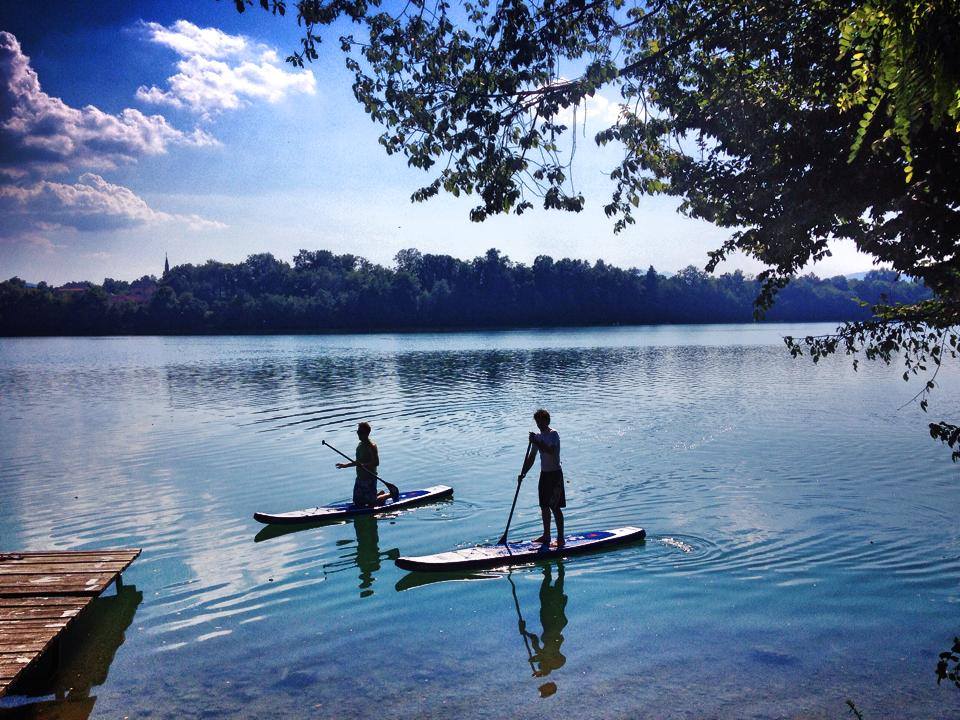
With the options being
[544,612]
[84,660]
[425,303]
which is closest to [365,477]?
[544,612]

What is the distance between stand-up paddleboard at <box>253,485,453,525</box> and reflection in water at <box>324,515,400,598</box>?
0.48 meters

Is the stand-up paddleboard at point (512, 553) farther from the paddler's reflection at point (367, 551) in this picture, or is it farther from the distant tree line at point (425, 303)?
the distant tree line at point (425, 303)

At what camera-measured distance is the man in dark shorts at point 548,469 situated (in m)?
13.1

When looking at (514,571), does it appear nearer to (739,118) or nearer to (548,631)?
(548,631)

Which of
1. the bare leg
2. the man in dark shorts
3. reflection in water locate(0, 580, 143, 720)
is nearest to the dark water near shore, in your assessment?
reflection in water locate(0, 580, 143, 720)

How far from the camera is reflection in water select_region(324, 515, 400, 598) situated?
12.9 m

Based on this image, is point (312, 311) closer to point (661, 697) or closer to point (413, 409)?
point (413, 409)

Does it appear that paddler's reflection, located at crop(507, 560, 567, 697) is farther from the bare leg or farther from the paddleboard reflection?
the bare leg

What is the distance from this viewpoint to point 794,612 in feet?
36.0

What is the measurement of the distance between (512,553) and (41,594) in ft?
24.1

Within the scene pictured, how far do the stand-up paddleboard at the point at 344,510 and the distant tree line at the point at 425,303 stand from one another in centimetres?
14600

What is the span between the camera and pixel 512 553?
13.2 metres

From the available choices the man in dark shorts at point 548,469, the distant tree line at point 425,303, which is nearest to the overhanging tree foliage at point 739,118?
the man in dark shorts at point 548,469

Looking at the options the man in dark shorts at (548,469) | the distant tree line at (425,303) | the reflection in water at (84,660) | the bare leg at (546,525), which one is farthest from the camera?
the distant tree line at (425,303)
